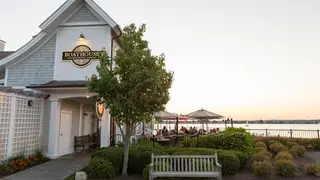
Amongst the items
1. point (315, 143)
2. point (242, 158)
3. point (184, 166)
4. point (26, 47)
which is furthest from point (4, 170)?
point (315, 143)

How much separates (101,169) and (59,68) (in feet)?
22.1

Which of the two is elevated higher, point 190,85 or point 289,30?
point 289,30

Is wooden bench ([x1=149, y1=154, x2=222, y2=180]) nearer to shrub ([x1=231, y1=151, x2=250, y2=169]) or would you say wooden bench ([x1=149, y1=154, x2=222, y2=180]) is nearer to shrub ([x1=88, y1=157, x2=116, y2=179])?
shrub ([x1=88, y1=157, x2=116, y2=179])

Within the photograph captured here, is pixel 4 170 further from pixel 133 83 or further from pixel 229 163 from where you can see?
pixel 229 163

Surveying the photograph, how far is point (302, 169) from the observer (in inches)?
338

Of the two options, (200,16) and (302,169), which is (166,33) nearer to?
(200,16)

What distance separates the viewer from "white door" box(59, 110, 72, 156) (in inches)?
467

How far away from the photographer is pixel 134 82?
7.12 meters

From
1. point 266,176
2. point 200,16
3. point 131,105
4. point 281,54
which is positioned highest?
point 200,16

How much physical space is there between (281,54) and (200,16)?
19.5 ft

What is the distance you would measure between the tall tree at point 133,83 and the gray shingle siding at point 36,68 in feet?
18.7

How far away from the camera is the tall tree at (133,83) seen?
707cm

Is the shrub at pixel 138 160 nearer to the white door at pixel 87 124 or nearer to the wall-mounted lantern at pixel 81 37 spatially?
the wall-mounted lantern at pixel 81 37

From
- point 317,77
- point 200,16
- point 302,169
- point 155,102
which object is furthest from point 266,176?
point 317,77
